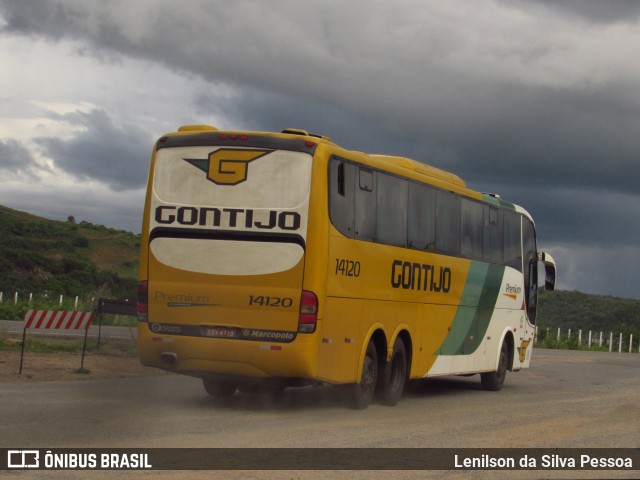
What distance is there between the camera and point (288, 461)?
10555 mm

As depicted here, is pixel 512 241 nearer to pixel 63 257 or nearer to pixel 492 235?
pixel 492 235

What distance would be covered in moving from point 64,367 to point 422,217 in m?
7.73

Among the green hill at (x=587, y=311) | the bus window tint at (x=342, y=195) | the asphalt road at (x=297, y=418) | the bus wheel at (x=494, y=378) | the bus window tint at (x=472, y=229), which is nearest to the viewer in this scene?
the asphalt road at (x=297, y=418)

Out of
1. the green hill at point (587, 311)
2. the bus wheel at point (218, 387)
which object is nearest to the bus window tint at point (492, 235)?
the bus wheel at point (218, 387)

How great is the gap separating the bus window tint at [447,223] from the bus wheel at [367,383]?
9.66 ft

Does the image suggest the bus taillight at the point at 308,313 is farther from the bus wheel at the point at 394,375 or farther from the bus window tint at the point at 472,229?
the bus window tint at the point at 472,229

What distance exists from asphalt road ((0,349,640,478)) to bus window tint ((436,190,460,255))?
2.68 metres

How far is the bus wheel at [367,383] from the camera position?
1620 centimetres

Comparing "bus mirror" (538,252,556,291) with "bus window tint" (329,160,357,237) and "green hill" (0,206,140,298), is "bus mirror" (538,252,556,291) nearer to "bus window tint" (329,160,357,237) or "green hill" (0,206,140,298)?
"bus window tint" (329,160,357,237)

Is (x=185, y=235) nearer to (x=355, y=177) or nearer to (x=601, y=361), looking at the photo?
(x=355, y=177)

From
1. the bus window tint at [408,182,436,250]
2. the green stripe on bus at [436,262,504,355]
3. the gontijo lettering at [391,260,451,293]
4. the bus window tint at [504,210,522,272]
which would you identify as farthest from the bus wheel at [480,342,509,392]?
the bus window tint at [408,182,436,250]

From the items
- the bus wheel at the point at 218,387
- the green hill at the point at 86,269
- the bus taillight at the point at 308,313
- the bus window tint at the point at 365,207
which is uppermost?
the green hill at the point at 86,269

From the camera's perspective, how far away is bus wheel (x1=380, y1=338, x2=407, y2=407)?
17.1 metres

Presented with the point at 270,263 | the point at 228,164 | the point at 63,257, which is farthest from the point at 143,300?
the point at 63,257
